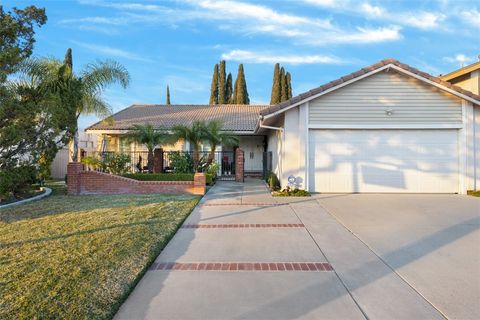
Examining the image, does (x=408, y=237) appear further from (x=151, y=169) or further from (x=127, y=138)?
(x=127, y=138)

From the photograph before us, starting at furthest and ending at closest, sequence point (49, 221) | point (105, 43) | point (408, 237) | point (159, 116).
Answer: point (159, 116), point (105, 43), point (49, 221), point (408, 237)

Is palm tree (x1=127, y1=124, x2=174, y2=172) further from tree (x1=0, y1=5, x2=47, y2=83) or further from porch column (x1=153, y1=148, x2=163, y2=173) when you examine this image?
tree (x1=0, y1=5, x2=47, y2=83)

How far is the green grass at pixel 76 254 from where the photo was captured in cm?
352

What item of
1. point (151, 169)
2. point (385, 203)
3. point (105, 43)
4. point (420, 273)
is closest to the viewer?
point (420, 273)

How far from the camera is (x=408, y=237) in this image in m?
6.37

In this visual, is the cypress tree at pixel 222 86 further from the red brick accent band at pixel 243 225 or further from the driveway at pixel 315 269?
the red brick accent band at pixel 243 225

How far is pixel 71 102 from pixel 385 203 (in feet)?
36.0

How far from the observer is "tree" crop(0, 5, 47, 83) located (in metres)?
7.61

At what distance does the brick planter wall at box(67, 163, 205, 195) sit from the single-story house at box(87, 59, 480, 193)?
11.5 feet

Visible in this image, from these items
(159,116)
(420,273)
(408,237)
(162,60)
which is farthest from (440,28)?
(159,116)

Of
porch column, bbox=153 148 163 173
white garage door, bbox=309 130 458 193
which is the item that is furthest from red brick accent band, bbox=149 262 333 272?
porch column, bbox=153 148 163 173

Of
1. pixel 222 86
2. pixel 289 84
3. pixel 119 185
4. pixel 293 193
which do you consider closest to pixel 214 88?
pixel 222 86

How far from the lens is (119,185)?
1282 centimetres

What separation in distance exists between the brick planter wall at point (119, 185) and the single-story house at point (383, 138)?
11.5 ft
